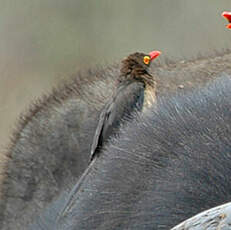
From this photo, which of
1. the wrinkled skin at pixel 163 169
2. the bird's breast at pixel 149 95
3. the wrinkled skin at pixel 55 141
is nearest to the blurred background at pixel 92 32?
the wrinkled skin at pixel 55 141

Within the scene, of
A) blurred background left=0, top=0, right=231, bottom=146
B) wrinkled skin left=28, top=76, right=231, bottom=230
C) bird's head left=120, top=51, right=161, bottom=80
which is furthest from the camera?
blurred background left=0, top=0, right=231, bottom=146

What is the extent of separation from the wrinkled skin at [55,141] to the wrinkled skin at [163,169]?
0.69 metres

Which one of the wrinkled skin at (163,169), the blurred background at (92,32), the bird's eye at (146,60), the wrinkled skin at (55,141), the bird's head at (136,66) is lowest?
the wrinkled skin at (163,169)

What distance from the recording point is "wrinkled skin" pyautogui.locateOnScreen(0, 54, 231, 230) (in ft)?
9.85

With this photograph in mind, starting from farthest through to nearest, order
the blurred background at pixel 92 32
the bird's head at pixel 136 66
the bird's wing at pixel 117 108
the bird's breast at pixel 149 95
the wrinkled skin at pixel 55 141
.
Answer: the blurred background at pixel 92 32
the bird's head at pixel 136 66
the wrinkled skin at pixel 55 141
the bird's breast at pixel 149 95
the bird's wing at pixel 117 108

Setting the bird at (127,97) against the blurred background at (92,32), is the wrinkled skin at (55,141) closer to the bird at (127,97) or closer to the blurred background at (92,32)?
the bird at (127,97)

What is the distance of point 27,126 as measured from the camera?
3260 millimetres

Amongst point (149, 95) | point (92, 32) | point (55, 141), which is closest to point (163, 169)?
point (149, 95)

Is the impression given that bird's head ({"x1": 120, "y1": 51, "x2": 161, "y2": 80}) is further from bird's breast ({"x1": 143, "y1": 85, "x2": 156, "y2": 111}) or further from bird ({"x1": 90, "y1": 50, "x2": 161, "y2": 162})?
bird's breast ({"x1": 143, "y1": 85, "x2": 156, "y2": 111})

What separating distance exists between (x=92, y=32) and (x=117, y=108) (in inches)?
109

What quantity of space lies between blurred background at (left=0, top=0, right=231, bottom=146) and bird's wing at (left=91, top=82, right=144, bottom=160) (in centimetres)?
240

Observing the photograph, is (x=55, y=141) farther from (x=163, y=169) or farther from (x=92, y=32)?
(x=92, y=32)

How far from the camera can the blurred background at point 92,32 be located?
5422 millimetres

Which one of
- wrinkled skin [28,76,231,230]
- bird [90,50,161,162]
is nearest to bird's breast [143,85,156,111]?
bird [90,50,161,162]
